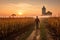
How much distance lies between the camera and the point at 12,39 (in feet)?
61.7

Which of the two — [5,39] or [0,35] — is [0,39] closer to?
[5,39]

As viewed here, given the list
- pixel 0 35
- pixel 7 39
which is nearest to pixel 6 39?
pixel 7 39

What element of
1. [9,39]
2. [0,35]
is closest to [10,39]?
[9,39]

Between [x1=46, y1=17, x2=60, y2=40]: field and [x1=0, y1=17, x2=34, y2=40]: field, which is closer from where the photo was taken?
[x1=0, y1=17, x2=34, y2=40]: field

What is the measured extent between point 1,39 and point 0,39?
4.6 inches

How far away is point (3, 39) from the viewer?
18672 mm

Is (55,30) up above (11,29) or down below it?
below

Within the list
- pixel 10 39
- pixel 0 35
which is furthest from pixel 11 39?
pixel 0 35

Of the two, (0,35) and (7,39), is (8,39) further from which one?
(0,35)

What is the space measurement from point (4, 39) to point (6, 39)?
0.65 ft

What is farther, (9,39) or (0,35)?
(0,35)

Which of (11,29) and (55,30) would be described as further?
(55,30)

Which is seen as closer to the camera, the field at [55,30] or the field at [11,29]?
the field at [11,29]

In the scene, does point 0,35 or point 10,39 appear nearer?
point 10,39
